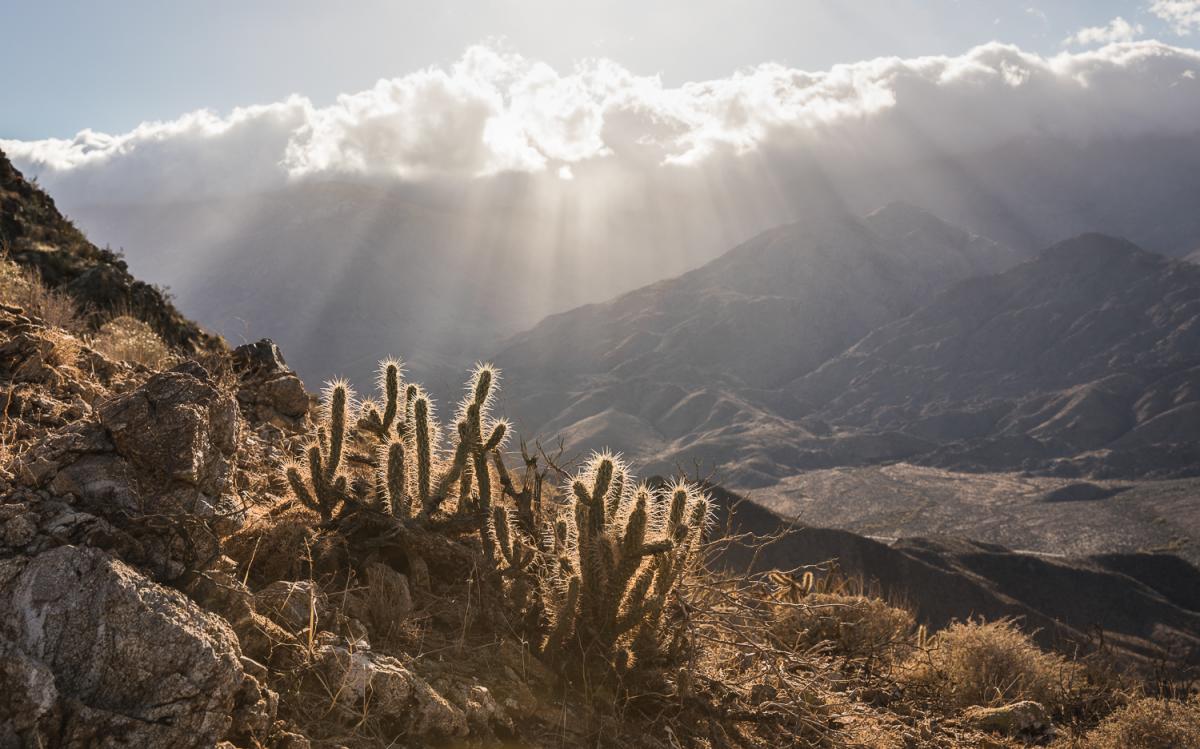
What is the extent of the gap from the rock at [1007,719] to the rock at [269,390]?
645 cm

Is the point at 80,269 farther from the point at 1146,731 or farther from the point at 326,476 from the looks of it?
the point at 1146,731

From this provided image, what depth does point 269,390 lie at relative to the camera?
7.92 meters

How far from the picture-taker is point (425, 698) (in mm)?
3574

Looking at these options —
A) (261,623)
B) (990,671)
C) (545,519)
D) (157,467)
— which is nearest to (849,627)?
(990,671)

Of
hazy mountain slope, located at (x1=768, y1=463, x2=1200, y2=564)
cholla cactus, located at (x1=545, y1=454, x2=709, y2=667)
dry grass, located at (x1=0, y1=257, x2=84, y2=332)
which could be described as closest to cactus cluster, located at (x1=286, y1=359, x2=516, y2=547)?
cholla cactus, located at (x1=545, y1=454, x2=709, y2=667)

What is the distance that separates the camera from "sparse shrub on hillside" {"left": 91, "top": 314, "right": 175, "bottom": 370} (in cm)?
743

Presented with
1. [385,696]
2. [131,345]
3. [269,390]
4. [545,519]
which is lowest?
[385,696]

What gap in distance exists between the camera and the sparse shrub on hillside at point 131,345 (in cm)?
743

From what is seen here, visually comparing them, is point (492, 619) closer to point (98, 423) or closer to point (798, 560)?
point (98, 423)

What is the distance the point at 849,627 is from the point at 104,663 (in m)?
7.17

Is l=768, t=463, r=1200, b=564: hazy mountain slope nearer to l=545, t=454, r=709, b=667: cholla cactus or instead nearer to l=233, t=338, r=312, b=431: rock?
l=233, t=338, r=312, b=431: rock

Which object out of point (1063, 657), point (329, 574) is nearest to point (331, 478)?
point (329, 574)

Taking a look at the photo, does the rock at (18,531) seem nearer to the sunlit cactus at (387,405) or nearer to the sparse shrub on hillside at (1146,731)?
the sunlit cactus at (387,405)

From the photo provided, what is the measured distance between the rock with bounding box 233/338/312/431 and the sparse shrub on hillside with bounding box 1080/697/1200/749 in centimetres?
774
